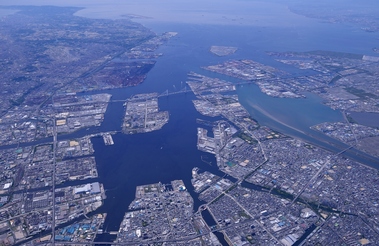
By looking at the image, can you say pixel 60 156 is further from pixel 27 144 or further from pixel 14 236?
pixel 14 236

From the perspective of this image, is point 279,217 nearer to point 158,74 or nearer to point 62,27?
point 158,74

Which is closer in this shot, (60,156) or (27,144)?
(60,156)

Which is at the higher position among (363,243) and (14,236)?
(363,243)

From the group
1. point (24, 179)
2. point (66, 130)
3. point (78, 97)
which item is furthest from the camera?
point (78, 97)

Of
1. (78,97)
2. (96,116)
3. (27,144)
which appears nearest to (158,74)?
(78,97)

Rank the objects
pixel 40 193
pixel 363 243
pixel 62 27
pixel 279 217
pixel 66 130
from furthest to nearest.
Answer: pixel 62 27
pixel 66 130
pixel 40 193
pixel 279 217
pixel 363 243

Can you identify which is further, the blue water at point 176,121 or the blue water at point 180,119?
the blue water at point 180,119

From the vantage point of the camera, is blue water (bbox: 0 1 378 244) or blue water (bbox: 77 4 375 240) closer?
blue water (bbox: 77 4 375 240)

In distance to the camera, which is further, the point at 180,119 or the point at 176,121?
the point at 180,119

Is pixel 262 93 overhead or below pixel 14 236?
overhead

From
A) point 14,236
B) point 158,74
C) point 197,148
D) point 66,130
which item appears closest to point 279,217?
point 197,148
